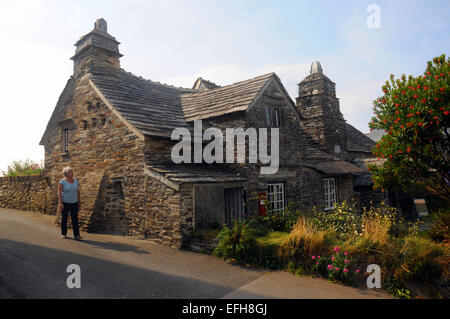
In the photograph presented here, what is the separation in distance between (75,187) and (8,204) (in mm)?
10605

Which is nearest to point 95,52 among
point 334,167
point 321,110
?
point 321,110

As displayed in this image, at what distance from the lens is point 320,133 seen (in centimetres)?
1528

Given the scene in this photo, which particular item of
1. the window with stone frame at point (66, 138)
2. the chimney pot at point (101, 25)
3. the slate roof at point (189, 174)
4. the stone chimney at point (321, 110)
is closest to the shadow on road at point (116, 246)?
the slate roof at point (189, 174)

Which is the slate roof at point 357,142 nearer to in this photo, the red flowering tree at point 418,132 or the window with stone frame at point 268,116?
the window with stone frame at point 268,116

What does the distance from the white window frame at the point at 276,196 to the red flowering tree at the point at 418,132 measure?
159 inches

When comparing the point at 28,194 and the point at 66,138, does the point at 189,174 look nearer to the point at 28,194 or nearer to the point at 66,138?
the point at 66,138

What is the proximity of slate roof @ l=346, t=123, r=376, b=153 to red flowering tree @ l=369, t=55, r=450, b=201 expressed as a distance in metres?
9.22

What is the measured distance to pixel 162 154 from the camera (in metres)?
9.80

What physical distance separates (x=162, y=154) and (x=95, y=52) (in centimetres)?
686

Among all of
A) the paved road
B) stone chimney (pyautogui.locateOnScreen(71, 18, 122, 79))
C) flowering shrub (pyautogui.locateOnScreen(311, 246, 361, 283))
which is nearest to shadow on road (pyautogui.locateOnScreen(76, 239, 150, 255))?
the paved road

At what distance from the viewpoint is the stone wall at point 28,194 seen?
44.1 ft
